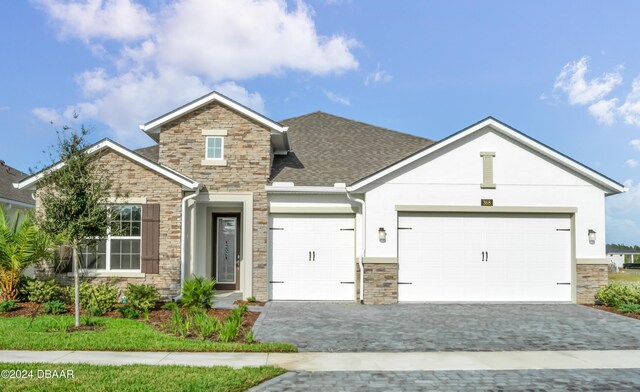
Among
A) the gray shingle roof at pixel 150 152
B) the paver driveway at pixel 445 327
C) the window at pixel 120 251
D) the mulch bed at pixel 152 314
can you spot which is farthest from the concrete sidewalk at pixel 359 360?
the gray shingle roof at pixel 150 152

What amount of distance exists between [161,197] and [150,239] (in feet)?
3.95

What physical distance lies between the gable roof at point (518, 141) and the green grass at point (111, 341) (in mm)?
7138

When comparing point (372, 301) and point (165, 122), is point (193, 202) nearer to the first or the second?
point (165, 122)

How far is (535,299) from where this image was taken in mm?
15352

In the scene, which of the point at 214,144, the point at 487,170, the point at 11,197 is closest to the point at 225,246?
the point at 214,144

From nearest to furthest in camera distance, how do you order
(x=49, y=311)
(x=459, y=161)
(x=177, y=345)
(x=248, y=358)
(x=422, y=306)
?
1. (x=248, y=358)
2. (x=177, y=345)
3. (x=49, y=311)
4. (x=422, y=306)
5. (x=459, y=161)

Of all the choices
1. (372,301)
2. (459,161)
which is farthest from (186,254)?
(459,161)

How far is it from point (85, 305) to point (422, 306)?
8756 mm

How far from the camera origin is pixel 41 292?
43.8ft

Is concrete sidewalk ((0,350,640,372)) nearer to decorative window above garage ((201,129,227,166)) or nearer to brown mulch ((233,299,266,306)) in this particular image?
brown mulch ((233,299,266,306))

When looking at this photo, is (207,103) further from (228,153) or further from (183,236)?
(183,236)

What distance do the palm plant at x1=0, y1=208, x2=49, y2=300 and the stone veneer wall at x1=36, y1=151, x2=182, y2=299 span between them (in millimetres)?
959

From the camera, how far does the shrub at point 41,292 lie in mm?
13320

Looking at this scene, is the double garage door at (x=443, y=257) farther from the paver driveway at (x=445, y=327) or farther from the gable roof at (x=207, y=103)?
the gable roof at (x=207, y=103)
